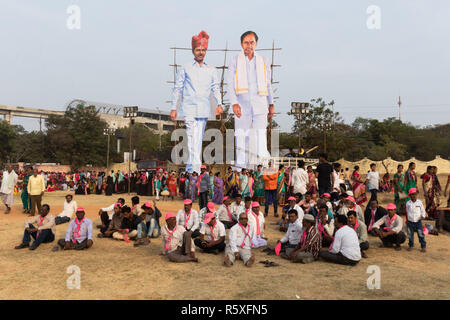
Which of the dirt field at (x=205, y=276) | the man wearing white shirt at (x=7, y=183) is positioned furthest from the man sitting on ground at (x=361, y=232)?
the man wearing white shirt at (x=7, y=183)

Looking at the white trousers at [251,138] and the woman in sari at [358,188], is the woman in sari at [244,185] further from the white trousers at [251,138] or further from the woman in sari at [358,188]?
the white trousers at [251,138]

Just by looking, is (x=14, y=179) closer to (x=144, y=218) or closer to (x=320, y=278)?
(x=144, y=218)

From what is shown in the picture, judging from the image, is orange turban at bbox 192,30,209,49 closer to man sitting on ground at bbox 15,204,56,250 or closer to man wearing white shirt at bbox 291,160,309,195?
man wearing white shirt at bbox 291,160,309,195

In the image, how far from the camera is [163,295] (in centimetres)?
499

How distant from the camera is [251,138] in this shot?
19750 mm

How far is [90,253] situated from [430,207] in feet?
31.3

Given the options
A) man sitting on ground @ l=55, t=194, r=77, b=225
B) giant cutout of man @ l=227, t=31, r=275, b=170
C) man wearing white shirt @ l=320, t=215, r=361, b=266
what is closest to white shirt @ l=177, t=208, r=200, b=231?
man wearing white shirt @ l=320, t=215, r=361, b=266

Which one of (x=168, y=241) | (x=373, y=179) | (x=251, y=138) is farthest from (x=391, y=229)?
(x=251, y=138)

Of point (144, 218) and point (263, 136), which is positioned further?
point (263, 136)

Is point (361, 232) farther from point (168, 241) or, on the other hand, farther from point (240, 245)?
point (168, 241)

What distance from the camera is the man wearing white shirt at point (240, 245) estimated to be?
6.56 m

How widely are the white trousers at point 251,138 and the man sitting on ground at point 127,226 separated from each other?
448 inches
